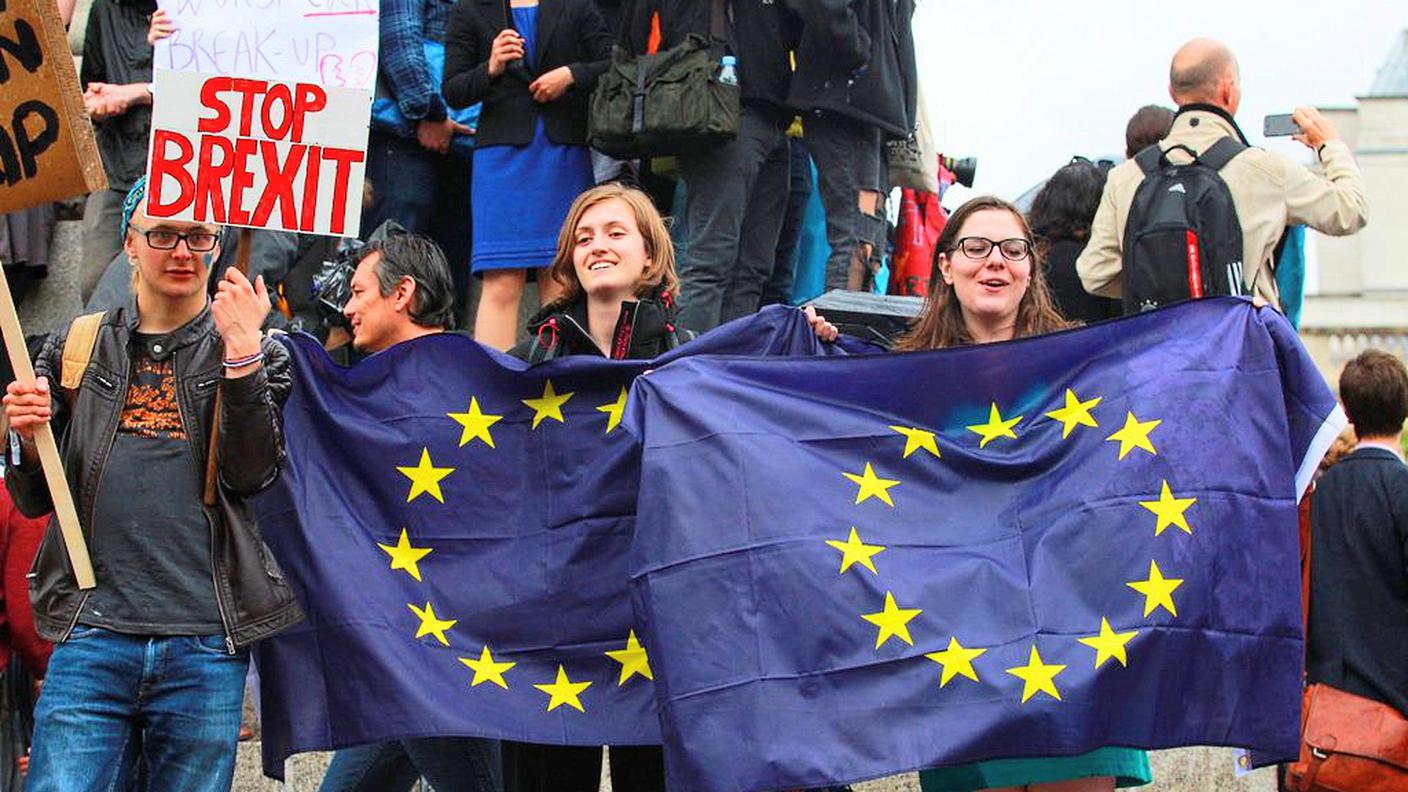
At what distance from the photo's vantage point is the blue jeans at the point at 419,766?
638 centimetres

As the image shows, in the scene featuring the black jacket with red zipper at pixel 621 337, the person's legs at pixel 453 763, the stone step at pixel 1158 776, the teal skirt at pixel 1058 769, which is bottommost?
the stone step at pixel 1158 776

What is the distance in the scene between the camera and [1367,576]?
7215 mm

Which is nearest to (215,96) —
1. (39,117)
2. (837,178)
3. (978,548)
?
(39,117)

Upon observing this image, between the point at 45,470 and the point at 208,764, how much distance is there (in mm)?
829

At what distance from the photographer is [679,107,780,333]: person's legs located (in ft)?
28.0

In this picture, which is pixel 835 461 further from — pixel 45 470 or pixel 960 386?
pixel 45 470

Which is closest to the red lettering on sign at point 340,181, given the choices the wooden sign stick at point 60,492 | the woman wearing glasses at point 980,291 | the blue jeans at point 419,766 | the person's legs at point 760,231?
the wooden sign stick at point 60,492

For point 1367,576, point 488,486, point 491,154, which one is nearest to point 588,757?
point 488,486

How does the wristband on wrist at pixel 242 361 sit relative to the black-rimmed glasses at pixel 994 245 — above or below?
below

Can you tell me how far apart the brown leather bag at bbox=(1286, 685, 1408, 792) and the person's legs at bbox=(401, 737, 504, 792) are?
2.59 meters

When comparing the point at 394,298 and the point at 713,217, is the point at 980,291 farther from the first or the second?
the point at 713,217

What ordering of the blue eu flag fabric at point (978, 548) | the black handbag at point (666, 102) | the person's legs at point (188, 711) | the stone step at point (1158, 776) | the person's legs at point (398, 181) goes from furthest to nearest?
the person's legs at point (398, 181) → the black handbag at point (666, 102) → the stone step at point (1158, 776) → the blue eu flag fabric at point (978, 548) → the person's legs at point (188, 711)

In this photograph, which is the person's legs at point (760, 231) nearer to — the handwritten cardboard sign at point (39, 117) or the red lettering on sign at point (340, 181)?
the red lettering on sign at point (340, 181)

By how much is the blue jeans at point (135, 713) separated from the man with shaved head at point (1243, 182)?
3.96 m
